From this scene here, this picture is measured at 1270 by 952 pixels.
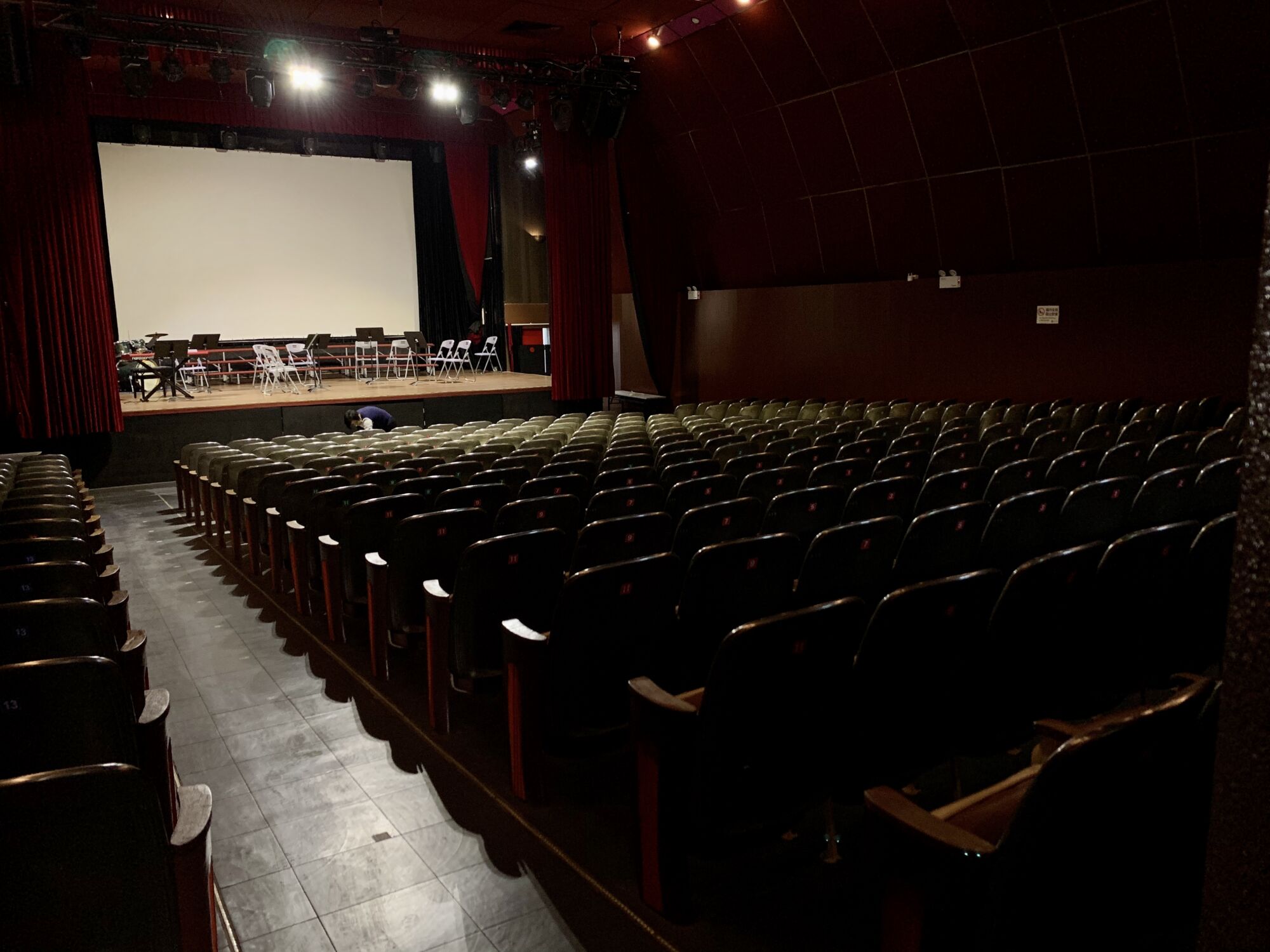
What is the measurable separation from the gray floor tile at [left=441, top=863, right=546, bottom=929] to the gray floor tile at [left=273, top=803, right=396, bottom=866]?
1.23ft

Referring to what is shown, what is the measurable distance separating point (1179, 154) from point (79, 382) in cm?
1208

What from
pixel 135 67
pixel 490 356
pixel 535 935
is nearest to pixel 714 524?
pixel 535 935

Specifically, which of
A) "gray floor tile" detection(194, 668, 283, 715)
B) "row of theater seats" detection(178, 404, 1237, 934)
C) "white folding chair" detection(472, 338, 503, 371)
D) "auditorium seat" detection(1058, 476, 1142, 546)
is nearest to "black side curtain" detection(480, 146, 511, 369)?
"white folding chair" detection(472, 338, 503, 371)

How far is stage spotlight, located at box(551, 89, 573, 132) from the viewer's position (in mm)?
11852

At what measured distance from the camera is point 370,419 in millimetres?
10164

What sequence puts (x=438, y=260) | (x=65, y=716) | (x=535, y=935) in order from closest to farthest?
(x=65, y=716) < (x=535, y=935) < (x=438, y=260)

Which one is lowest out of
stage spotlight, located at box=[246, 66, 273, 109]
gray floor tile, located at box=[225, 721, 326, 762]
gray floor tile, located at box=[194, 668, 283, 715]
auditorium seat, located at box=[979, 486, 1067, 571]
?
gray floor tile, located at box=[225, 721, 326, 762]

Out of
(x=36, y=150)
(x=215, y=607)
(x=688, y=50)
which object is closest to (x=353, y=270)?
(x=36, y=150)

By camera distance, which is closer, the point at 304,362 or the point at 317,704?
the point at 317,704

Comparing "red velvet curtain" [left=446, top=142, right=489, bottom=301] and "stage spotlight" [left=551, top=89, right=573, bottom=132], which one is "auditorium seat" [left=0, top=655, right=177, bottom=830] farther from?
"red velvet curtain" [left=446, top=142, right=489, bottom=301]

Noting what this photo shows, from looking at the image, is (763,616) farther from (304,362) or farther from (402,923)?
(304,362)

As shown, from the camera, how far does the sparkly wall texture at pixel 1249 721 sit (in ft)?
1.90

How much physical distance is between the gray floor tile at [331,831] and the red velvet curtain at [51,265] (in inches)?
371

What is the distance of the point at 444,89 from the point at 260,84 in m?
2.16
